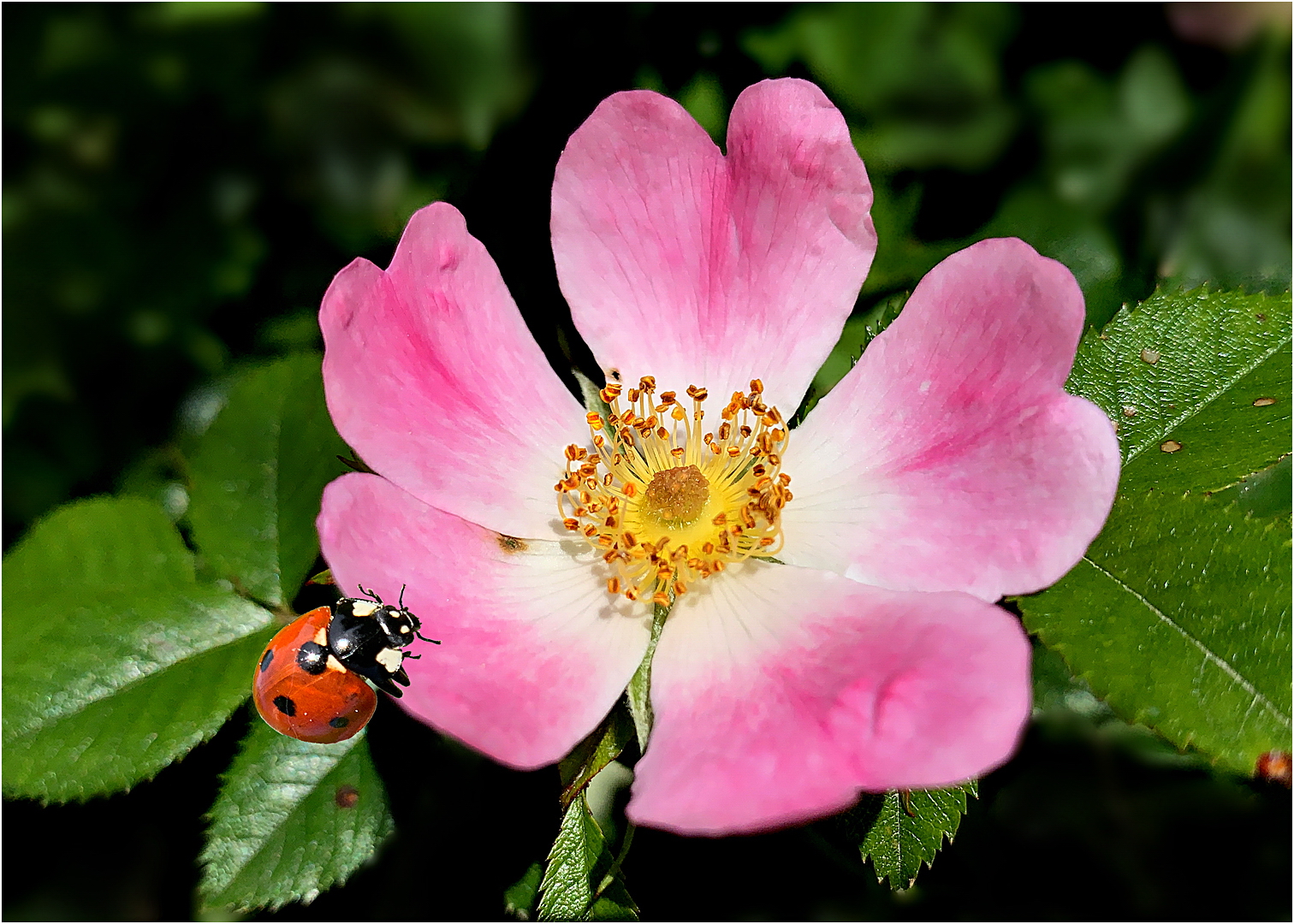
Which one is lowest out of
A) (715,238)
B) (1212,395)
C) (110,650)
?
(110,650)

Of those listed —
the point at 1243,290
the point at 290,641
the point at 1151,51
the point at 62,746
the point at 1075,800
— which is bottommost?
the point at 1075,800

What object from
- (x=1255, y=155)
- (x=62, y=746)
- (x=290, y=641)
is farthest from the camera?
(x=1255, y=155)

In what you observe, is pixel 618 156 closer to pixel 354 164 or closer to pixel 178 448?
pixel 354 164

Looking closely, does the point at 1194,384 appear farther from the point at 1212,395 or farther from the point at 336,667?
the point at 336,667

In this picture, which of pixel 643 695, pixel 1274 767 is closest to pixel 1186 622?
pixel 1274 767

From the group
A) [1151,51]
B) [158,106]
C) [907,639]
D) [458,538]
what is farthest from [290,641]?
[1151,51]

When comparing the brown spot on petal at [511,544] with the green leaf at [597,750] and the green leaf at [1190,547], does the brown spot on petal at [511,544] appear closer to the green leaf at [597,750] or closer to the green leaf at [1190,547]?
the green leaf at [597,750]

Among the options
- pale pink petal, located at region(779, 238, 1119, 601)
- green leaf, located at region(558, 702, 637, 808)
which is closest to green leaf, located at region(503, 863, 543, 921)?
green leaf, located at region(558, 702, 637, 808)
